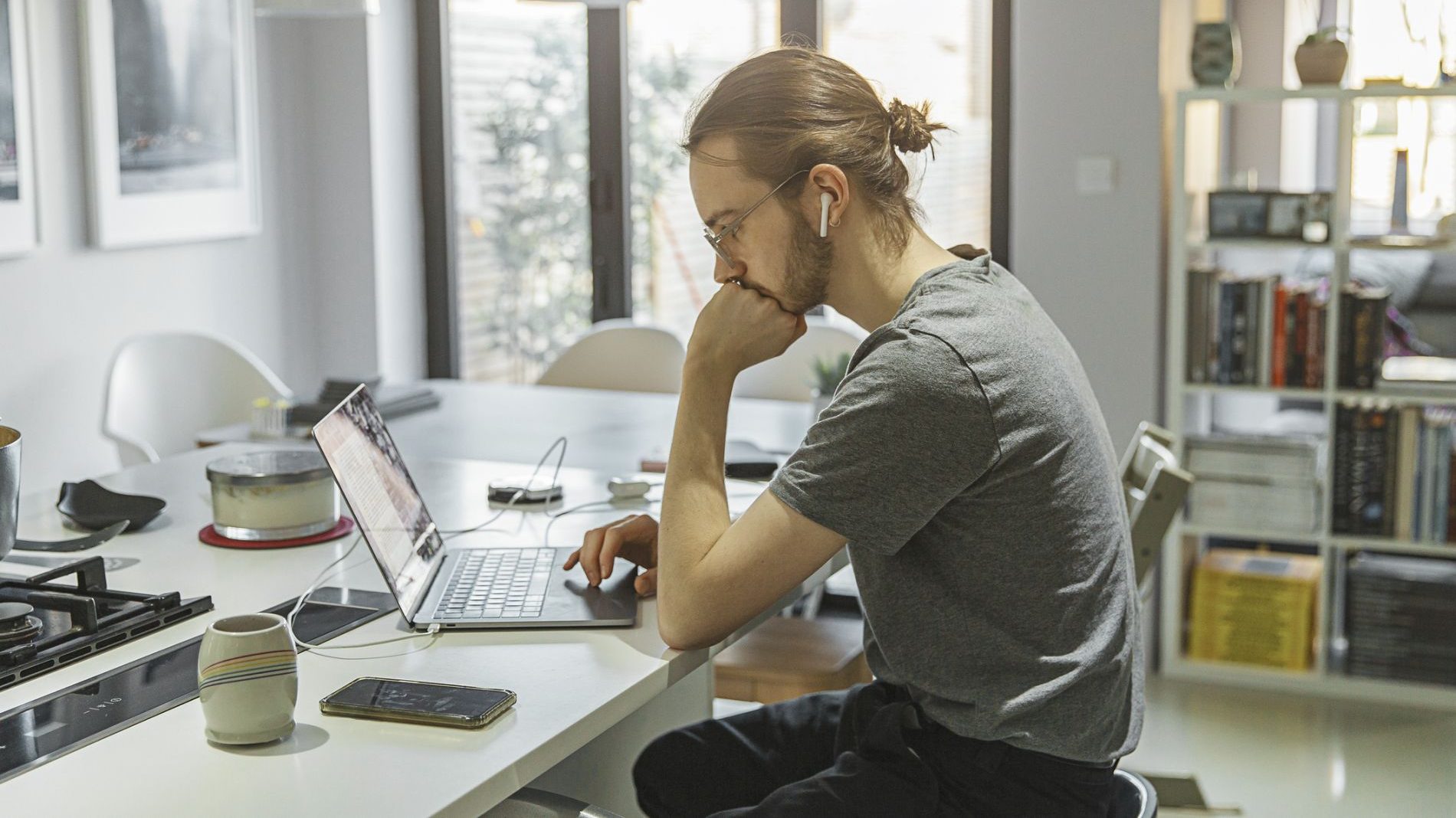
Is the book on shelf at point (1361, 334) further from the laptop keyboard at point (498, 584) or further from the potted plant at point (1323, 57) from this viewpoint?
the laptop keyboard at point (498, 584)

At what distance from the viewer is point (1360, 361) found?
3492 millimetres

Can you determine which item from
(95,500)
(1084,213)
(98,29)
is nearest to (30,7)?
(98,29)

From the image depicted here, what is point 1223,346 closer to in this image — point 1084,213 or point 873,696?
point 1084,213

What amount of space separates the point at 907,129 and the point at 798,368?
2028mm

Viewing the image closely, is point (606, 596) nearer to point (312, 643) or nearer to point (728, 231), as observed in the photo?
point (312, 643)

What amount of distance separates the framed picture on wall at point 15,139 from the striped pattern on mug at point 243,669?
2.67 m

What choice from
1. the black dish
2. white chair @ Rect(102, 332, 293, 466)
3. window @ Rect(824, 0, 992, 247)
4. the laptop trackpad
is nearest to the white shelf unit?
window @ Rect(824, 0, 992, 247)

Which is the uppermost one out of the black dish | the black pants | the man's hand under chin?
the man's hand under chin

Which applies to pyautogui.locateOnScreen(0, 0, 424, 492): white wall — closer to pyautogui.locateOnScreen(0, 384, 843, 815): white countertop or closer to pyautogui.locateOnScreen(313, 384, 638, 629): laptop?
pyautogui.locateOnScreen(0, 384, 843, 815): white countertop

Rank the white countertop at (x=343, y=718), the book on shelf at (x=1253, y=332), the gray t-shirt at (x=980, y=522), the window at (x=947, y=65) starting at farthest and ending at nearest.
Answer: the window at (x=947, y=65)
the book on shelf at (x=1253, y=332)
the gray t-shirt at (x=980, y=522)
the white countertop at (x=343, y=718)

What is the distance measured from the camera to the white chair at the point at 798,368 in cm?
362

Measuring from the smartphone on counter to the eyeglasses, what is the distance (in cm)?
57

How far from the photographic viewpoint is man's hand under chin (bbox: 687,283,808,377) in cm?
163

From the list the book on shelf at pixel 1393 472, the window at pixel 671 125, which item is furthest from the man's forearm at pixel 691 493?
the window at pixel 671 125
